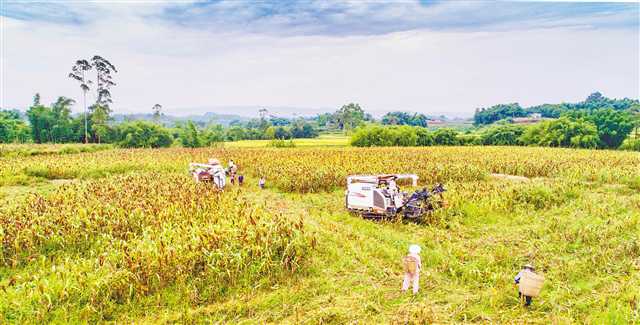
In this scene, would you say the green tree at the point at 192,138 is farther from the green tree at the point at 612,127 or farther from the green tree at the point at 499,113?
the green tree at the point at 499,113

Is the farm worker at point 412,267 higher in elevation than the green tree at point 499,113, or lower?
lower

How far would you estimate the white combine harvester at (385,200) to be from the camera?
9750 millimetres

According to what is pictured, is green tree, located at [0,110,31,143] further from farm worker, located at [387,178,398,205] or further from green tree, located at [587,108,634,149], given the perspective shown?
green tree, located at [587,108,634,149]

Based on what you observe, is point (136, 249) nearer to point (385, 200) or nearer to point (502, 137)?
point (385, 200)

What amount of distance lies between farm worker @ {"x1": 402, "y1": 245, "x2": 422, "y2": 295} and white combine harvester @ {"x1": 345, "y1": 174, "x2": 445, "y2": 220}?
3.89 m

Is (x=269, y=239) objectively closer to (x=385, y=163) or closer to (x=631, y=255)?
(x=631, y=255)

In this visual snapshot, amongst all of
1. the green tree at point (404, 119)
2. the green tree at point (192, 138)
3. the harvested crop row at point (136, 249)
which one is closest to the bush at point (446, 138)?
the green tree at point (192, 138)

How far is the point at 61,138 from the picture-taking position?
47375mm

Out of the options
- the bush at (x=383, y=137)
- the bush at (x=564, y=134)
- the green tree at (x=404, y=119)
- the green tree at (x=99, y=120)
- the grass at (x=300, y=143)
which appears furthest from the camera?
the green tree at (x=404, y=119)

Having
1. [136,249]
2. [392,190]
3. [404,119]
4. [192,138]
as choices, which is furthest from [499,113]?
[136,249]

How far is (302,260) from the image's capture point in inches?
261

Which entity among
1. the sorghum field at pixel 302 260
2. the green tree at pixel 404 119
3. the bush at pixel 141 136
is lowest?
the sorghum field at pixel 302 260

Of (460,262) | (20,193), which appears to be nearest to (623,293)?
(460,262)

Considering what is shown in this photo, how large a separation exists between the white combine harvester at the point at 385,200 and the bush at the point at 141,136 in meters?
40.4
